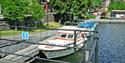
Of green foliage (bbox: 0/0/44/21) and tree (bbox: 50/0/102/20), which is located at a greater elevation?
green foliage (bbox: 0/0/44/21)

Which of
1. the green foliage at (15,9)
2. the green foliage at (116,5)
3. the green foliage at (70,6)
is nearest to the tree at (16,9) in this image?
the green foliage at (15,9)

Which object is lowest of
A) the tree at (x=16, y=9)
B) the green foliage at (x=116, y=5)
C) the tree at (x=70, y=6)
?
the green foliage at (x=116, y=5)

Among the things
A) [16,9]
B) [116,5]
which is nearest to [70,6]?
[16,9]

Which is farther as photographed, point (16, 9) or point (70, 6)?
point (70, 6)

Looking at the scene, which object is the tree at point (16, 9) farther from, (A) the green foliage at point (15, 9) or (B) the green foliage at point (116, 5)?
(B) the green foliage at point (116, 5)

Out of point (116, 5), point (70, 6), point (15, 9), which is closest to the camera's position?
point (15, 9)

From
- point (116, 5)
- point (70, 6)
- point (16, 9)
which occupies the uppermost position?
point (16, 9)

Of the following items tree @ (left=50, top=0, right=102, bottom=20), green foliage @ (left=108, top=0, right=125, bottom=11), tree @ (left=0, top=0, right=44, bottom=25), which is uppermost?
tree @ (left=0, top=0, right=44, bottom=25)

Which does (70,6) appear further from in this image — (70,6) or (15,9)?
(15,9)

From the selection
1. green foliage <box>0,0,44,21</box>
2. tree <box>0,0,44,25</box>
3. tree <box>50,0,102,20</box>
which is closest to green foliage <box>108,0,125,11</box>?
tree <box>50,0,102,20</box>

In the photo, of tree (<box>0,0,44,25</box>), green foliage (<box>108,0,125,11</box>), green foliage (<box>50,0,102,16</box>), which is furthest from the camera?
green foliage (<box>108,0,125,11</box>)

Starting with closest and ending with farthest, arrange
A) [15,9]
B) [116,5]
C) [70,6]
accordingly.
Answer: [15,9] → [70,6] → [116,5]

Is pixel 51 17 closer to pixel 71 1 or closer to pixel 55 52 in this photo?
pixel 71 1

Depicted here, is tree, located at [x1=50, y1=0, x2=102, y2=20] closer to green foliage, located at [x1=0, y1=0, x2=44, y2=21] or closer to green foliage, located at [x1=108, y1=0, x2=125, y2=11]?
green foliage, located at [x1=0, y1=0, x2=44, y2=21]
